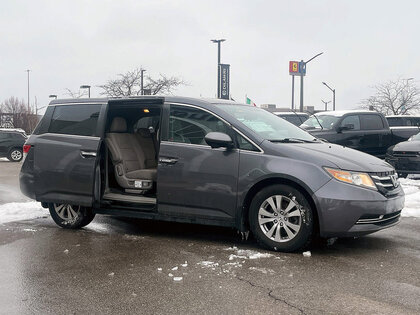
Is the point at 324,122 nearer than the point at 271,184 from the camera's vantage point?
No

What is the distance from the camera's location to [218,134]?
17.3 feet

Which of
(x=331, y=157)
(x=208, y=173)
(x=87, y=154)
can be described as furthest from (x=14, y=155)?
(x=331, y=157)

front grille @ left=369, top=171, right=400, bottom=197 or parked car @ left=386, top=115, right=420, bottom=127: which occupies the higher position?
parked car @ left=386, top=115, right=420, bottom=127

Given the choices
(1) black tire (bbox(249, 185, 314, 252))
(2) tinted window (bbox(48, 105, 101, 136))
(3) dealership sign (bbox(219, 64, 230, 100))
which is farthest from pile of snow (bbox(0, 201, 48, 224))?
(3) dealership sign (bbox(219, 64, 230, 100))

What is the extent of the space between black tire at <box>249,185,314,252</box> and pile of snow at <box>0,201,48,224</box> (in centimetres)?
382

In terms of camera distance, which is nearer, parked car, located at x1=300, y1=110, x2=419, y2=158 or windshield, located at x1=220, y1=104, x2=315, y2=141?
windshield, located at x1=220, y1=104, x2=315, y2=141

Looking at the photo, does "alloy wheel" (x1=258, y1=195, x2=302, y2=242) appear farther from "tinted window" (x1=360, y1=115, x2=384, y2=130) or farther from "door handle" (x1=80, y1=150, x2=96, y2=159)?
"tinted window" (x1=360, y1=115, x2=384, y2=130)

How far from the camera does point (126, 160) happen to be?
268 inches

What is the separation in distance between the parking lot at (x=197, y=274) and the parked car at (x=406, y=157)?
553 centimetres

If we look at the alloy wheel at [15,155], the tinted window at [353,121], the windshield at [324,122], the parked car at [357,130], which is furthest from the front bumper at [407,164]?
the alloy wheel at [15,155]

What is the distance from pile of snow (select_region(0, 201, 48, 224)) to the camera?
715cm

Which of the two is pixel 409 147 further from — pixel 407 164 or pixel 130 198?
pixel 130 198

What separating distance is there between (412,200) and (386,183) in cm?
369

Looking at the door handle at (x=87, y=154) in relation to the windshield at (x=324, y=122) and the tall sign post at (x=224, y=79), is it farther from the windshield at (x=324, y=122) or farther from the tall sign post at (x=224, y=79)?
the tall sign post at (x=224, y=79)
